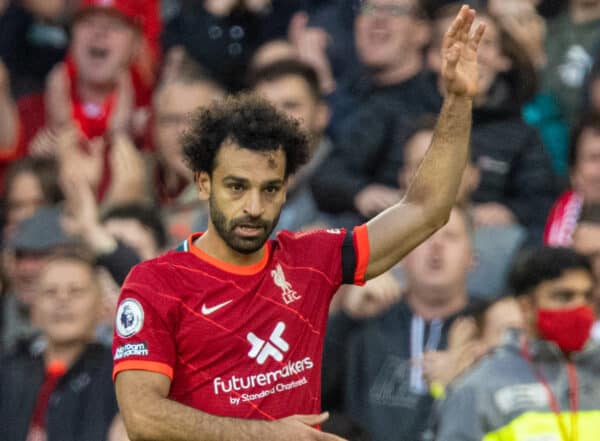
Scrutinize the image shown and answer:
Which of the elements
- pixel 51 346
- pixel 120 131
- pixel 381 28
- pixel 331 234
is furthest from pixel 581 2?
pixel 331 234

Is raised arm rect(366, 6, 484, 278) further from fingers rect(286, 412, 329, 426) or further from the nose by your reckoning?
fingers rect(286, 412, 329, 426)

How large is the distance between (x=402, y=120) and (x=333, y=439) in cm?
401

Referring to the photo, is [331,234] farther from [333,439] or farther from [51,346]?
[51,346]

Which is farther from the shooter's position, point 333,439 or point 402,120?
point 402,120

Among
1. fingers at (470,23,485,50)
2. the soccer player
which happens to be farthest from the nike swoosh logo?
fingers at (470,23,485,50)

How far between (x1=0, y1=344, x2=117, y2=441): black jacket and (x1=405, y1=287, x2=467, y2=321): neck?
59.7 inches

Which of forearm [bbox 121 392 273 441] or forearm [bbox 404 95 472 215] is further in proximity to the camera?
forearm [bbox 404 95 472 215]

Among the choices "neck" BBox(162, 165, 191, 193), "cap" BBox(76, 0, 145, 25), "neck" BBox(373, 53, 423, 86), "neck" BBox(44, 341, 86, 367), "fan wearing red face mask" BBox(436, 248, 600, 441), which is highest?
"cap" BBox(76, 0, 145, 25)

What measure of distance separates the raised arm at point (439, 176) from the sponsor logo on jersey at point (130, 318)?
824mm

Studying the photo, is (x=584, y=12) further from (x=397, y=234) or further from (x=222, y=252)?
(x=222, y=252)

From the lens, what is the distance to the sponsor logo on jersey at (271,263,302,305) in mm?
4887

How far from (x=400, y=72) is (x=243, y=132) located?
164 inches

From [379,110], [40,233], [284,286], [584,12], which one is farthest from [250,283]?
[584,12]

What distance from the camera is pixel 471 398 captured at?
6.26m
